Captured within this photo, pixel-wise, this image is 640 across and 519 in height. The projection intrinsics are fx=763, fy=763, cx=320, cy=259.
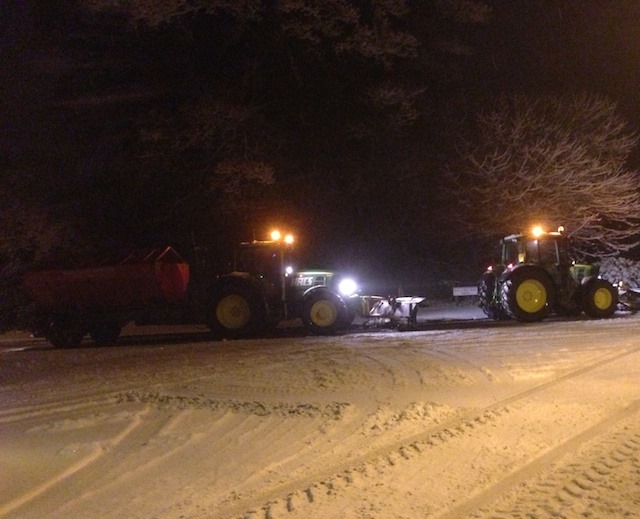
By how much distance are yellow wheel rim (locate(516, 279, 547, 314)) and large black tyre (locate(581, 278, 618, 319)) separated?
4.27 ft

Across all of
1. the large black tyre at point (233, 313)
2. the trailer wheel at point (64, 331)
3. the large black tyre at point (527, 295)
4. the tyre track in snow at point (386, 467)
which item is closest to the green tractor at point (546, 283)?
the large black tyre at point (527, 295)

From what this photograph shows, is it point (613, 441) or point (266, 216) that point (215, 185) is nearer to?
point (266, 216)

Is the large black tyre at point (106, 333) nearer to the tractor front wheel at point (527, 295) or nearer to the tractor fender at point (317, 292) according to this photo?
the tractor fender at point (317, 292)

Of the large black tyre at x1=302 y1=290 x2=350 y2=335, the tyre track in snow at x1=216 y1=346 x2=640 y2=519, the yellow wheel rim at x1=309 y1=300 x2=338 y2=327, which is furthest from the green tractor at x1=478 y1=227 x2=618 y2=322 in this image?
the tyre track in snow at x1=216 y1=346 x2=640 y2=519

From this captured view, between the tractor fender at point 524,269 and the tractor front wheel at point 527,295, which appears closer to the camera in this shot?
the tractor front wheel at point 527,295

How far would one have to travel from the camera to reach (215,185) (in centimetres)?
2095

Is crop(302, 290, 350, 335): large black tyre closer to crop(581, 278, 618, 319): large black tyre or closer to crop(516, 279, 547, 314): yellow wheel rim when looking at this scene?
crop(516, 279, 547, 314): yellow wheel rim

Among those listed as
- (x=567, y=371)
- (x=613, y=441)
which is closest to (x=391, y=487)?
(x=613, y=441)

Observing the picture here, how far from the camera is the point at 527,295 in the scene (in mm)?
20094

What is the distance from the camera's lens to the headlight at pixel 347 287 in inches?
756

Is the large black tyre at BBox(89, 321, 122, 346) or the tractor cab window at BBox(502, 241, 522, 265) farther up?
the tractor cab window at BBox(502, 241, 522, 265)

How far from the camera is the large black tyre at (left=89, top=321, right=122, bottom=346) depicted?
1950 centimetres

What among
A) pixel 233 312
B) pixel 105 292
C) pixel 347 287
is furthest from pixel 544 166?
pixel 105 292

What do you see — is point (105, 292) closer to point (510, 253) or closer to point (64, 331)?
point (64, 331)
